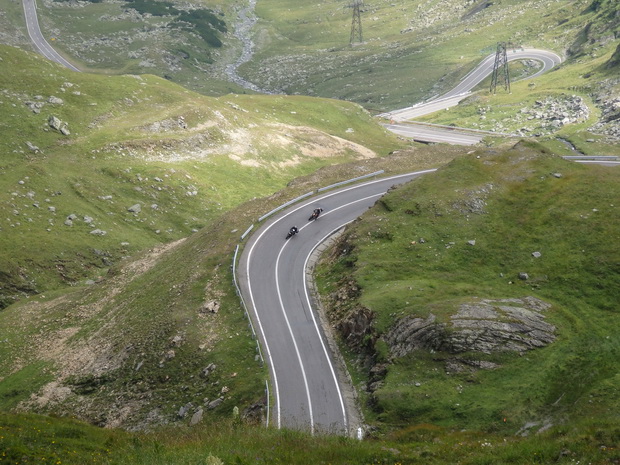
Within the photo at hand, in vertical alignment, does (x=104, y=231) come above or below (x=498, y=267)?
above

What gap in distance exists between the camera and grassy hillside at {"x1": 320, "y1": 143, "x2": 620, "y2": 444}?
1186 inches

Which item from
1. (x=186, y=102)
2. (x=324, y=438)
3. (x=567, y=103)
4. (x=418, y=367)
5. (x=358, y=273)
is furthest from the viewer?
(x=567, y=103)

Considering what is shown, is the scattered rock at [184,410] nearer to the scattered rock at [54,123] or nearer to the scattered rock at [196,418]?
the scattered rock at [196,418]

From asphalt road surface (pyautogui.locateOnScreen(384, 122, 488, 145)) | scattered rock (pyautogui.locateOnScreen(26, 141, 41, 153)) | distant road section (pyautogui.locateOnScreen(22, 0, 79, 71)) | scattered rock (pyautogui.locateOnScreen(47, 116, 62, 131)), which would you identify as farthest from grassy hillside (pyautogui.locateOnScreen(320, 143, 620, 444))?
distant road section (pyautogui.locateOnScreen(22, 0, 79, 71))

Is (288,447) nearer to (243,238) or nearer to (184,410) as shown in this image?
(184,410)

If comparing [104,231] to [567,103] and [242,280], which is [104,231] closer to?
[242,280]

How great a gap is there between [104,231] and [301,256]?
29025mm

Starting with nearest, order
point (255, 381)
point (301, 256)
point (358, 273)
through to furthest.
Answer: point (255, 381), point (358, 273), point (301, 256)

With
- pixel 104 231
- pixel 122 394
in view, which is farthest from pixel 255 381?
pixel 104 231

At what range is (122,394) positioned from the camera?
4022cm

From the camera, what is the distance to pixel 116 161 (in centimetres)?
7925

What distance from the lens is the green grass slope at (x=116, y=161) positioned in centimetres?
6256

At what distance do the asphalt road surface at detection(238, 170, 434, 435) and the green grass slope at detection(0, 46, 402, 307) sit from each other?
21504 millimetres

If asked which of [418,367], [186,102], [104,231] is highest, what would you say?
[186,102]
